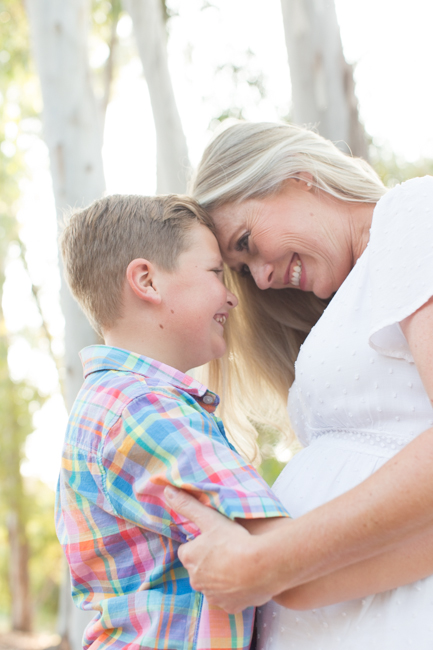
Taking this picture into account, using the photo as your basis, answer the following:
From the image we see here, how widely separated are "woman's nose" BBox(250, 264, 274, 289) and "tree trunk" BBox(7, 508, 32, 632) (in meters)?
13.2

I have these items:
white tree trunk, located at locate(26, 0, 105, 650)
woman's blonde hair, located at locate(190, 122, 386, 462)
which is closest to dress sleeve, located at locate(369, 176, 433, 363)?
woman's blonde hair, located at locate(190, 122, 386, 462)

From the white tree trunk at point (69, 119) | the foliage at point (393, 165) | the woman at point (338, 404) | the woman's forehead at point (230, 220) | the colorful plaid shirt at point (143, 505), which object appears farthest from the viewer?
the foliage at point (393, 165)

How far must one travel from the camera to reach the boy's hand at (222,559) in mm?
1108

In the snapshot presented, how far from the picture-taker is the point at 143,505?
49.5 inches

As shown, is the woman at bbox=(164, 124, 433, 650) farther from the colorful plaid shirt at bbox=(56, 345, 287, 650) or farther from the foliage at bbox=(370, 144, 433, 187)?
the foliage at bbox=(370, 144, 433, 187)

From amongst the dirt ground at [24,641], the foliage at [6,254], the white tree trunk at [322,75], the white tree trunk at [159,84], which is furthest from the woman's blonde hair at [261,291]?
the dirt ground at [24,641]

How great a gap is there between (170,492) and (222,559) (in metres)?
0.17

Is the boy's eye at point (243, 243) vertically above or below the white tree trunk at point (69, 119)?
below

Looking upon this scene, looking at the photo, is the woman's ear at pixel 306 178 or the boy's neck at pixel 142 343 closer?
the boy's neck at pixel 142 343

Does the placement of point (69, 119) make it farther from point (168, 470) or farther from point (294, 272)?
point (168, 470)

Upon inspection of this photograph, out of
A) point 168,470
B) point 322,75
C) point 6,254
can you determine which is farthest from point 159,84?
point 6,254

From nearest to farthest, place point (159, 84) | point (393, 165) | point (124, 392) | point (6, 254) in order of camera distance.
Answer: point (124, 392) → point (159, 84) → point (393, 165) → point (6, 254)

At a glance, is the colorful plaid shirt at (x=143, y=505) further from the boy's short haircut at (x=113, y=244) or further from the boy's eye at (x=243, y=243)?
the boy's eye at (x=243, y=243)

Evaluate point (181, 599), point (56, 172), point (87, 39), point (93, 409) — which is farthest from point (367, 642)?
point (87, 39)
